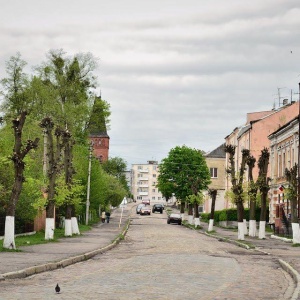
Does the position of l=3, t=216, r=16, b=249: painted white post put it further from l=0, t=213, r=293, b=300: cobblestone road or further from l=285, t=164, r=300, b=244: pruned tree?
l=285, t=164, r=300, b=244: pruned tree

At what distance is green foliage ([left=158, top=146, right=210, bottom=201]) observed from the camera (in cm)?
10169

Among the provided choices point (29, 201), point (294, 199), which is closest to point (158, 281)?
point (294, 199)

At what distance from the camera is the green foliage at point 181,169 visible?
102m

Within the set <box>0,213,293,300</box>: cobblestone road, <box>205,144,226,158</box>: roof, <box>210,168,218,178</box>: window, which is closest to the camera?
<box>0,213,293,300</box>: cobblestone road

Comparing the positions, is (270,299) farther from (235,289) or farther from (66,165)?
(66,165)

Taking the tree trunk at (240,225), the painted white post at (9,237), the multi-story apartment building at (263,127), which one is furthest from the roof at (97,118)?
the painted white post at (9,237)

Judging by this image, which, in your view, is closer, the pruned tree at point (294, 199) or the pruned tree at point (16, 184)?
the pruned tree at point (16, 184)

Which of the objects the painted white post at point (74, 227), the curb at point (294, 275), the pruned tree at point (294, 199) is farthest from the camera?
the painted white post at point (74, 227)

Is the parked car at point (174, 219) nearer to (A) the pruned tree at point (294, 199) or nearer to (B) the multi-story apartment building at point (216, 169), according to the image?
(B) the multi-story apartment building at point (216, 169)

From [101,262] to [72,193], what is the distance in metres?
21.8

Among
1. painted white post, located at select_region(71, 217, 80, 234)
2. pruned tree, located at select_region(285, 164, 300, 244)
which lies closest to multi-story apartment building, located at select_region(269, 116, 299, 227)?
pruned tree, located at select_region(285, 164, 300, 244)

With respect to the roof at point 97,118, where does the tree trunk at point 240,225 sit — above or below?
below

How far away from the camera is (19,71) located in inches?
2751

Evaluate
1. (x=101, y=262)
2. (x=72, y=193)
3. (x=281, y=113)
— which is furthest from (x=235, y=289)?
(x=281, y=113)
